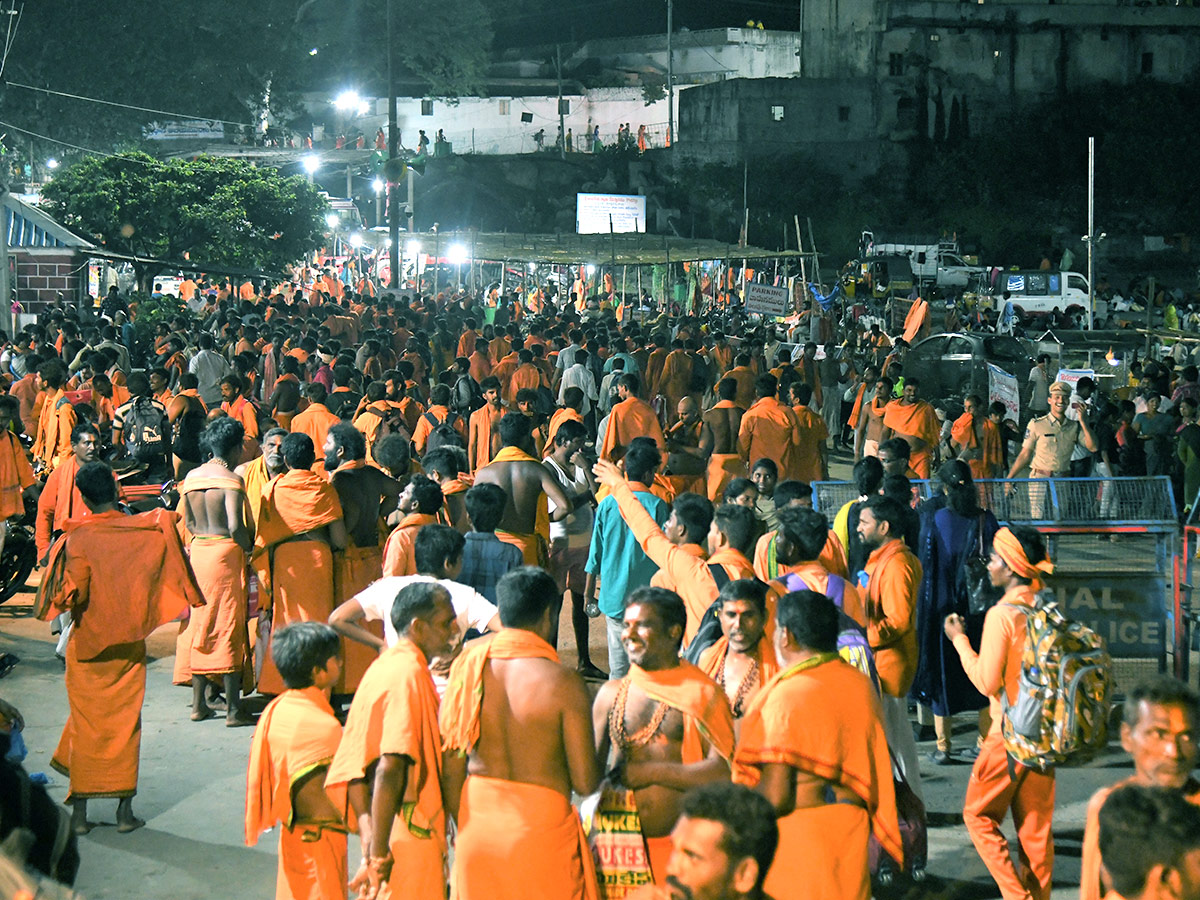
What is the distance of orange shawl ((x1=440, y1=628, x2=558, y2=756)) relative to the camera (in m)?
4.25

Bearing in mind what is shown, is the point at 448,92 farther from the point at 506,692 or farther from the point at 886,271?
the point at 506,692

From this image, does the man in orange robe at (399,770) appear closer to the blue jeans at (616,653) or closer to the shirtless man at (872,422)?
the blue jeans at (616,653)

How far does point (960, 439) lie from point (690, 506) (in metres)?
6.07

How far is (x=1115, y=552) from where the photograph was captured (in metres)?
8.22

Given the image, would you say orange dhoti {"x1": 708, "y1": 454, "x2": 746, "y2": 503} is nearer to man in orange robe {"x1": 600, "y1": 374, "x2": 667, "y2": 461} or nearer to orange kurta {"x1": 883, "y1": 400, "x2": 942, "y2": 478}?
man in orange robe {"x1": 600, "y1": 374, "x2": 667, "y2": 461}

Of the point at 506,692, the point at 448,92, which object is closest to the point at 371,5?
the point at 448,92

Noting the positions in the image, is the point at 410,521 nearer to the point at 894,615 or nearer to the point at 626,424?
the point at 894,615

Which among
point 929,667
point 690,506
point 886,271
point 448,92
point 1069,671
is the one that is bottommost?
point 929,667

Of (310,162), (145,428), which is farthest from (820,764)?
(310,162)

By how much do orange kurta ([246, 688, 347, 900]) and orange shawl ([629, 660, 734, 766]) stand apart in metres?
1.01

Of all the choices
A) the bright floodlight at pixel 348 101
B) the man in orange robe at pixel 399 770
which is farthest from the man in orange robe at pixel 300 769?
the bright floodlight at pixel 348 101

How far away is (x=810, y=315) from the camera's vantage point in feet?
82.0

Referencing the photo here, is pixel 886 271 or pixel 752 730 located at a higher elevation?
pixel 886 271

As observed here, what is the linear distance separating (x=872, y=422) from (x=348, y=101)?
50035 mm
